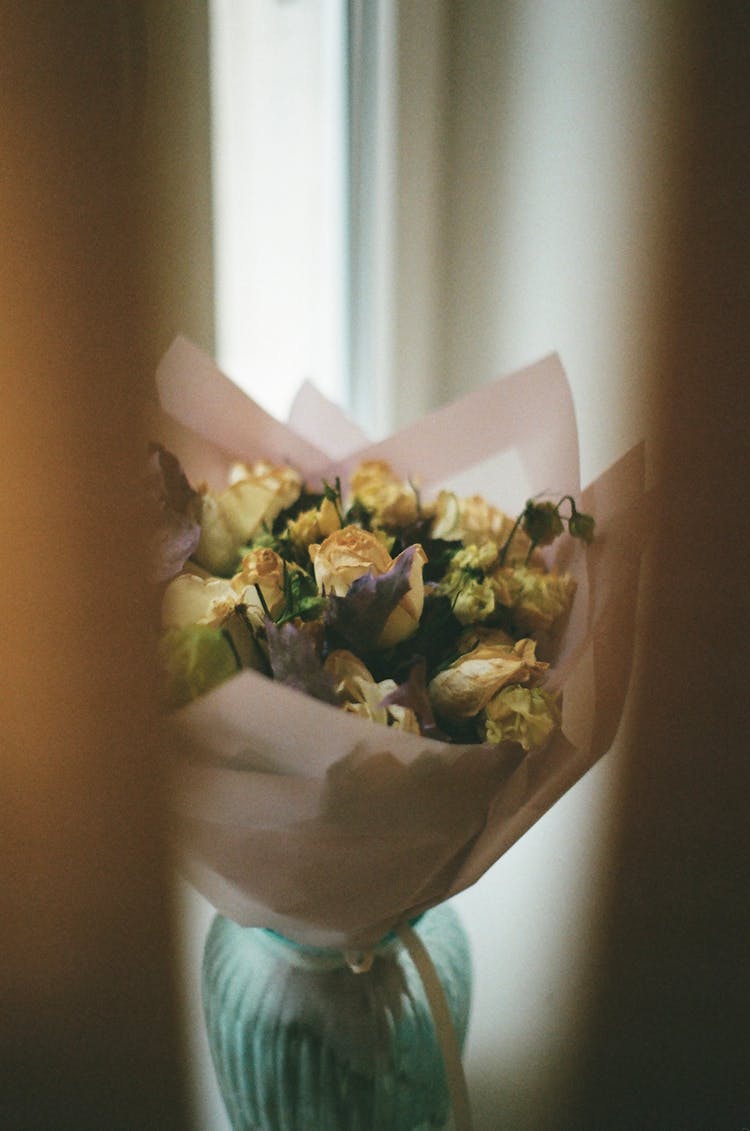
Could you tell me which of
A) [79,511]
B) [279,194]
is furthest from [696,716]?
[279,194]

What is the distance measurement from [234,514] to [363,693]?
190 mm

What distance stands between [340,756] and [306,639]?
71mm

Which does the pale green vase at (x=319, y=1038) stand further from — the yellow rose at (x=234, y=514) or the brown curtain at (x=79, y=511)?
the yellow rose at (x=234, y=514)

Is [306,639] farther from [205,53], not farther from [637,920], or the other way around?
[637,920]

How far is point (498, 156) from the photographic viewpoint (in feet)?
2.93

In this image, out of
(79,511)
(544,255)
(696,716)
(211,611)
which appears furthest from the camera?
(544,255)

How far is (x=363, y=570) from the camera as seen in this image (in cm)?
46

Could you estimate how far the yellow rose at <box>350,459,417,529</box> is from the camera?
0.56 meters

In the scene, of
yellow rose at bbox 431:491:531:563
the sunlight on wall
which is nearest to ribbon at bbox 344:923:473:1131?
yellow rose at bbox 431:491:531:563

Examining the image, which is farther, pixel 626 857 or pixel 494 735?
pixel 626 857

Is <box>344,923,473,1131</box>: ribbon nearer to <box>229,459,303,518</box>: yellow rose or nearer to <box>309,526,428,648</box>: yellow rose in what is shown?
<box>309,526,428,648</box>: yellow rose

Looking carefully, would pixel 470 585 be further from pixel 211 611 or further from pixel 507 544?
pixel 211 611

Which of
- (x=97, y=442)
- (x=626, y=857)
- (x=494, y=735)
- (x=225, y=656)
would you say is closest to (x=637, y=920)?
(x=626, y=857)

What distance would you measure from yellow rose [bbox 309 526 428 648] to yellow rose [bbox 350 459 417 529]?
91 millimetres
